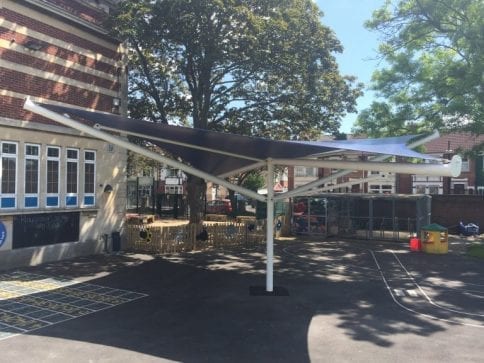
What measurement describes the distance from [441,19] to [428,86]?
3044 mm

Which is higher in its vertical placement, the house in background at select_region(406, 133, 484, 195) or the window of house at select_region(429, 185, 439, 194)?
the house in background at select_region(406, 133, 484, 195)

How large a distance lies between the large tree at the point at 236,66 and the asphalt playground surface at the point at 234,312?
23.7 feet

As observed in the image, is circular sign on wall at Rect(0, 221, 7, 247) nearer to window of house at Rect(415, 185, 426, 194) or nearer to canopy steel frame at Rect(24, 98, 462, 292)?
canopy steel frame at Rect(24, 98, 462, 292)

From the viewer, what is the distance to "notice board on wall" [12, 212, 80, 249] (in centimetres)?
1455

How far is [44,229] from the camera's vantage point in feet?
50.5

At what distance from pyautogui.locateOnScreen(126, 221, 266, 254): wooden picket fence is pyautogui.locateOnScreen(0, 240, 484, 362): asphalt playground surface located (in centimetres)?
191

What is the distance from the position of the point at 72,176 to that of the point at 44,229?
7.29ft

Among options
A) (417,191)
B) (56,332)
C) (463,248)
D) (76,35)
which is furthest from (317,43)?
(417,191)

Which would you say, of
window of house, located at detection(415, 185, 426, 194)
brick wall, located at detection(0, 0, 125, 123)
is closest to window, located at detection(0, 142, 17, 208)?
brick wall, located at detection(0, 0, 125, 123)

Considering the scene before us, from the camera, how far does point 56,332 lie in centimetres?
818

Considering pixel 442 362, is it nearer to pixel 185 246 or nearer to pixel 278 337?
pixel 278 337

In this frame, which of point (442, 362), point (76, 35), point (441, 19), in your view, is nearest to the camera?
point (442, 362)

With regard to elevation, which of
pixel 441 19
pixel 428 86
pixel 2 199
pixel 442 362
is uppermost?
pixel 441 19

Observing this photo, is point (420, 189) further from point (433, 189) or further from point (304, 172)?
point (304, 172)
